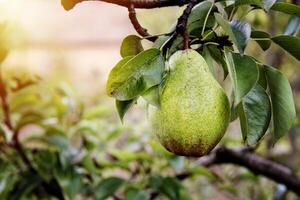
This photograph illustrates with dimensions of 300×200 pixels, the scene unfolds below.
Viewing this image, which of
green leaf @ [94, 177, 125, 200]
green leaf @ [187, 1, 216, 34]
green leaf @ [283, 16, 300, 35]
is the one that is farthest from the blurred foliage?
green leaf @ [187, 1, 216, 34]

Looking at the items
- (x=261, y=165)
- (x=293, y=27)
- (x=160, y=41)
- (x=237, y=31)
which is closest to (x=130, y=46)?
(x=160, y=41)

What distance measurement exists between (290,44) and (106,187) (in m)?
0.78

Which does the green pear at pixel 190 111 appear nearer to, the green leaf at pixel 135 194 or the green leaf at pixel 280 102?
the green leaf at pixel 280 102

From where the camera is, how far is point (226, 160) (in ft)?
5.24

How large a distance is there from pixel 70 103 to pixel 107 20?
4.55 meters

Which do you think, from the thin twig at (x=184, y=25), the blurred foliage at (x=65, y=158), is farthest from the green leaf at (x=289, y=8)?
the blurred foliage at (x=65, y=158)

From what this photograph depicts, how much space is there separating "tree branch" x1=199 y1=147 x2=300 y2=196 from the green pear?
87 cm

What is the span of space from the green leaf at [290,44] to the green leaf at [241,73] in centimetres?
10

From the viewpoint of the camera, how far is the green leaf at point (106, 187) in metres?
1.43

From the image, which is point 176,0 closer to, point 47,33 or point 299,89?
point 299,89

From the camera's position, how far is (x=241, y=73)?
27.5 inches

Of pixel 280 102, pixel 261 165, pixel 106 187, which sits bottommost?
pixel 261 165

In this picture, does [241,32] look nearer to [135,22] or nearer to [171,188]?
[135,22]

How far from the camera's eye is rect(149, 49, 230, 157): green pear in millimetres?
681
